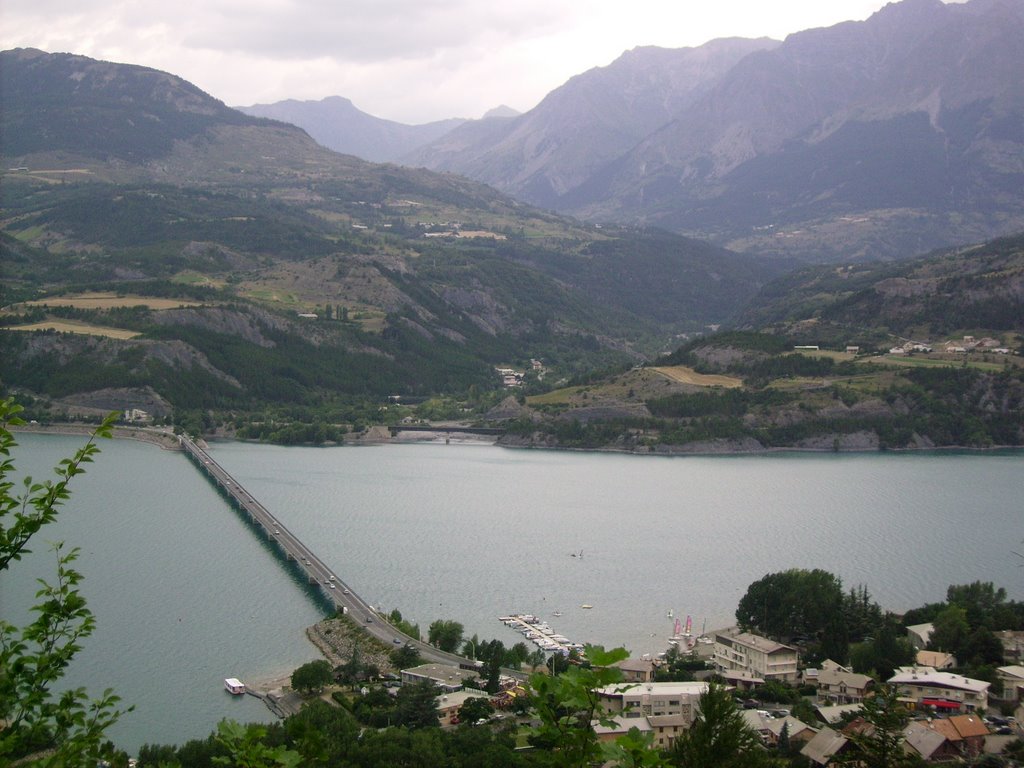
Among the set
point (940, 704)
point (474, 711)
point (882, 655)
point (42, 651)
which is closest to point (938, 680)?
point (940, 704)

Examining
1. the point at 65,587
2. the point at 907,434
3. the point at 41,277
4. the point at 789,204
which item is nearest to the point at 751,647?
the point at 65,587

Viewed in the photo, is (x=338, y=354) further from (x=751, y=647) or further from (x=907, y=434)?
(x=751, y=647)

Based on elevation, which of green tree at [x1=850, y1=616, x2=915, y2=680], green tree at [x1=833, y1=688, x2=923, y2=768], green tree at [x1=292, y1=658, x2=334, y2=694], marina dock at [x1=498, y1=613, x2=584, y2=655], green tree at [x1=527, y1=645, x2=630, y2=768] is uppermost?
green tree at [x1=527, y1=645, x2=630, y2=768]

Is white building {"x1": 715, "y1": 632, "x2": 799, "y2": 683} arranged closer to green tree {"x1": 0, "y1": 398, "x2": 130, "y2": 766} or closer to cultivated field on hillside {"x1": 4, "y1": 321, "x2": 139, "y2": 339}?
green tree {"x1": 0, "y1": 398, "x2": 130, "y2": 766}

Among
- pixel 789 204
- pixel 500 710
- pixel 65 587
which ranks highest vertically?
pixel 789 204

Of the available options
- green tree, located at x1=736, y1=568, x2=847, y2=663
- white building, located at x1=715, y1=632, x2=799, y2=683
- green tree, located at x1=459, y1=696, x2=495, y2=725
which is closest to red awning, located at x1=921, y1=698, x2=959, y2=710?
white building, located at x1=715, y1=632, x2=799, y2=683
